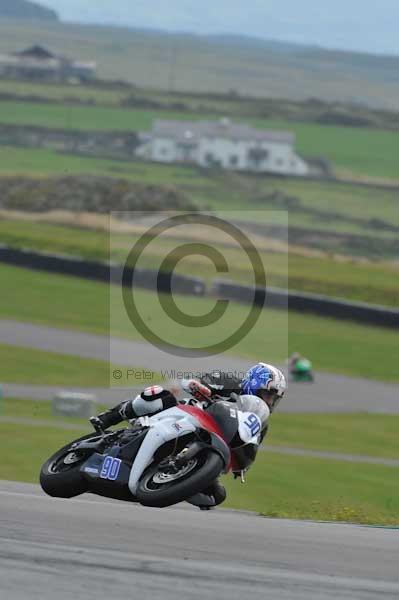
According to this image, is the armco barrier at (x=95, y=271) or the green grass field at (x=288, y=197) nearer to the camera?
the armco barrier at (x=95, y=271)

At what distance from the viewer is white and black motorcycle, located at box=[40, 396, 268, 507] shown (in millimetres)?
8180

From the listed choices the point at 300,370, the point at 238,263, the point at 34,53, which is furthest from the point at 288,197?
the point at 300,370

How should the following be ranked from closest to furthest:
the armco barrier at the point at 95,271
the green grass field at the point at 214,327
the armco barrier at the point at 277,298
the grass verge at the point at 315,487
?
the grass verge at the point at 315,487, the green grass field at the point at 214,327, the armco barrier at the point at 277,298, the armco barrier at the point at 95,271

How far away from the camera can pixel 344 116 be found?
127688mm

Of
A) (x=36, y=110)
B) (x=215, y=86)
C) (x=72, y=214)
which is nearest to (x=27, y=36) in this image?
(x=215, y=86)

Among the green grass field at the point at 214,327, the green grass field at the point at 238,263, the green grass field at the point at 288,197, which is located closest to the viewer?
the green grass field at the point at 214,327

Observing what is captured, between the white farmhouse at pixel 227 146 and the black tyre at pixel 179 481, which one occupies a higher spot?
the black tyre at pixel 179 481

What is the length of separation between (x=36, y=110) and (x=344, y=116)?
4006cm

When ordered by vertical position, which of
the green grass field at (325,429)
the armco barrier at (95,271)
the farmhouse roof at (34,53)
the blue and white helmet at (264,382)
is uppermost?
the blue and white helmet at (264,382)

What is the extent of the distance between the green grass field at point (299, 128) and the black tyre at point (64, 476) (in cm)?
8889

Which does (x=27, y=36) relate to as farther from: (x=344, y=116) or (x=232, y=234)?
(x=232, y=234)

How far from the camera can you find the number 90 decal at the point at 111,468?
8.52 meters

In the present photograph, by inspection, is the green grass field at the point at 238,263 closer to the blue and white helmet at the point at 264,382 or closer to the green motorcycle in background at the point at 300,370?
the green motorcycle in background at the point at 300,370

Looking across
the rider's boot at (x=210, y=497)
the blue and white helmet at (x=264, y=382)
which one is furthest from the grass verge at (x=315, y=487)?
the blue and white helmet at (x=264, y=382)
